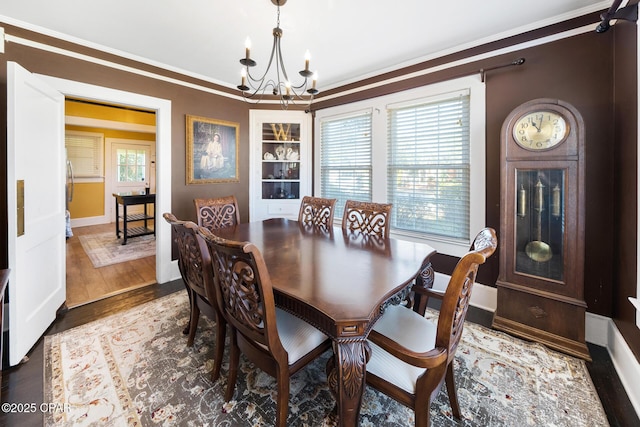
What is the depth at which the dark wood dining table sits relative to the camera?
1.10 m

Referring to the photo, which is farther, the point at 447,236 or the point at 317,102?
the point at 317,102

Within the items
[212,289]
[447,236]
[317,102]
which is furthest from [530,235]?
[317,102]

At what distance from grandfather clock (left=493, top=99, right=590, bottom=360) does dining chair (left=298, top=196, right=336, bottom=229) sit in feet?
4.97

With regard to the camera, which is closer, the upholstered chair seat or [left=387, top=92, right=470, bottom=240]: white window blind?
the upholstered chair seat

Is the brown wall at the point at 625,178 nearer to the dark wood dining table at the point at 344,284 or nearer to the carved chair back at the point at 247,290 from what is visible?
the dark wood dining table at the point at 344,284

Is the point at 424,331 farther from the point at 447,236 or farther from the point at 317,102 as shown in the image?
the point at 317,102

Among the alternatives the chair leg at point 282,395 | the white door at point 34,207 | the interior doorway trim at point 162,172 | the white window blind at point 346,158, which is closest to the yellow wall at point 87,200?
the interior doorway trim at point 162,172

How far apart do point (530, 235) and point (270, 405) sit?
231cm

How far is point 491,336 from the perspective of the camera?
2266 mm

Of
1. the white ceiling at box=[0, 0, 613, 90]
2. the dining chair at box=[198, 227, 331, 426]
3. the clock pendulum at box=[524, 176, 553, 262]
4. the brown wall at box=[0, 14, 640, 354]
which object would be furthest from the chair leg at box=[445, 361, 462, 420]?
the white ceiling at box=[0, 0, 613, 90]

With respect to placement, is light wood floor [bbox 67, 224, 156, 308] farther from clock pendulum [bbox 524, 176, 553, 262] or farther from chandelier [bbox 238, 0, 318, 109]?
clock pendulum [bbox 524, 176, 553, 262]

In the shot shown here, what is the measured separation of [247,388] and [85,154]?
7.51 meters

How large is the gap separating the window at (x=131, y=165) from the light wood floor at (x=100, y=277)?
336cm

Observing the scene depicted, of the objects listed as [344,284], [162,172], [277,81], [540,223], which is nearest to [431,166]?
[540,223]
